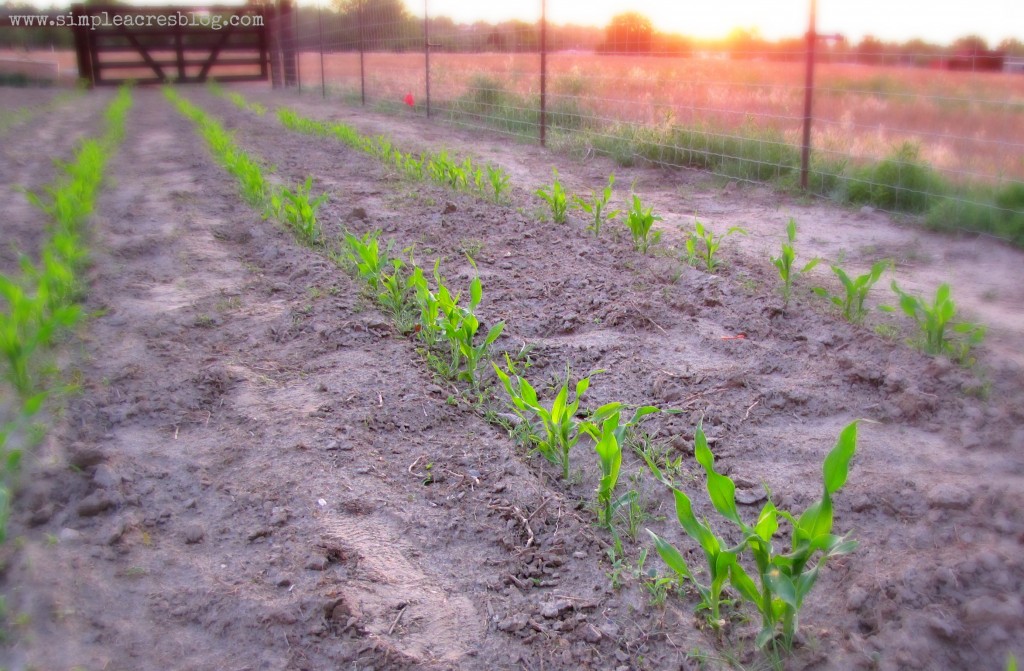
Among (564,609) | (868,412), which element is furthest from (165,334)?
(868,412)

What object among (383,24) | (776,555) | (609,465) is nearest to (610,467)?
(609,465)

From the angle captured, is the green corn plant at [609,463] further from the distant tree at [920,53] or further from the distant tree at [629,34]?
the distant tree at [629,34]

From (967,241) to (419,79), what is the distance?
9716 millimetres

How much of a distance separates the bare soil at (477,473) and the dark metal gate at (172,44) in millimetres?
20462

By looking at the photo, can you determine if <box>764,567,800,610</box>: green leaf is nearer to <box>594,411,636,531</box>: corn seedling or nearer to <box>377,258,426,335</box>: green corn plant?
<box>594,411,636,531</box>: corn seedling

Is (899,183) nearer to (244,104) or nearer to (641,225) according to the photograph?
(641,225)

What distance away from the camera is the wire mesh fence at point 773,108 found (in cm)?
486

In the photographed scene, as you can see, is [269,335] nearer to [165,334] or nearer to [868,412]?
[165,334]

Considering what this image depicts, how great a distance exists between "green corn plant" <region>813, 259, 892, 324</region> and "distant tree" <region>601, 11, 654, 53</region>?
4.54 metres

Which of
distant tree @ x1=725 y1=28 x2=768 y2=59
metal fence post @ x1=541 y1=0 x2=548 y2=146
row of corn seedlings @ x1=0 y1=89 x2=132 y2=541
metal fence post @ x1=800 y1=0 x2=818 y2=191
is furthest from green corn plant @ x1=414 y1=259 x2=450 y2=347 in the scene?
metal fence post @ x1=541 y1=0 x2=548 y2=146

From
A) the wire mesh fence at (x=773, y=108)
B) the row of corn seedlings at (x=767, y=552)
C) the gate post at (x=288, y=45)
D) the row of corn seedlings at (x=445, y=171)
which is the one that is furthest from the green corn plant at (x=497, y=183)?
the gate post at (x=288, y=45)

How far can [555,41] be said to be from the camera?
9023 mm

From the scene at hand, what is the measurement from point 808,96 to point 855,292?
300 cm

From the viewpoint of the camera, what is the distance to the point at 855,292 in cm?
336
